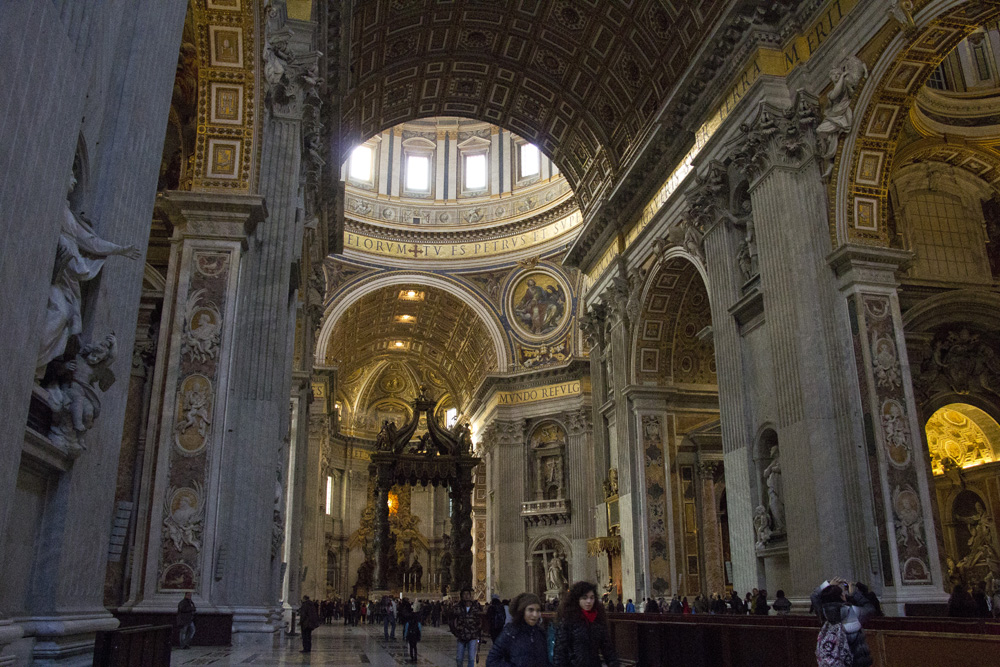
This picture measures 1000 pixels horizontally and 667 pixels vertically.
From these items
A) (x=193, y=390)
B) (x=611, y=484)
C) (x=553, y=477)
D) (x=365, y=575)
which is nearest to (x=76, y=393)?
(x=193, y=390)

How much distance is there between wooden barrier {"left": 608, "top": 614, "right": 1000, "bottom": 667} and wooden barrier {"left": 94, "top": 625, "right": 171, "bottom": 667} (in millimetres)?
4580

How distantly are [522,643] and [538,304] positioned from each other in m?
28.6

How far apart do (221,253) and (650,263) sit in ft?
33.8

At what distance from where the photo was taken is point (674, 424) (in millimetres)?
17469

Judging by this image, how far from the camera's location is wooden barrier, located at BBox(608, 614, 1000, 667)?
504cm

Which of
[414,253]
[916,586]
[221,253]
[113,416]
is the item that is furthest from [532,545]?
[113,416]

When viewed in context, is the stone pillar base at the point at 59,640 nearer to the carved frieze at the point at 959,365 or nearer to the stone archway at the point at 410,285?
the carved frieze at the point at 959,365

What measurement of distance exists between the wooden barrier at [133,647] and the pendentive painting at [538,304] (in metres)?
26.3

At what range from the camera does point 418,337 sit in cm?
3884

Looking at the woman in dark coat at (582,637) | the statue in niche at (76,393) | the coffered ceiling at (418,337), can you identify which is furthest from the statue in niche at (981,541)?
the coffered ceiling at (418,337)

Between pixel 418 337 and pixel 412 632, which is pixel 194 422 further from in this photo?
pixel 418 337

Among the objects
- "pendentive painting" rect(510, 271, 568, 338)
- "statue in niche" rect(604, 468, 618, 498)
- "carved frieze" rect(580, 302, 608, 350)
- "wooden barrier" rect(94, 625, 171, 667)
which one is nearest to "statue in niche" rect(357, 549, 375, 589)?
"pendentive painting" rect(510, 271, 568, 338)

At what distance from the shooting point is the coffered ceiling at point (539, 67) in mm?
16469

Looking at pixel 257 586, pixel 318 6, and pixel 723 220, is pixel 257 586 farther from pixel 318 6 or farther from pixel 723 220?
pixel 723 220
